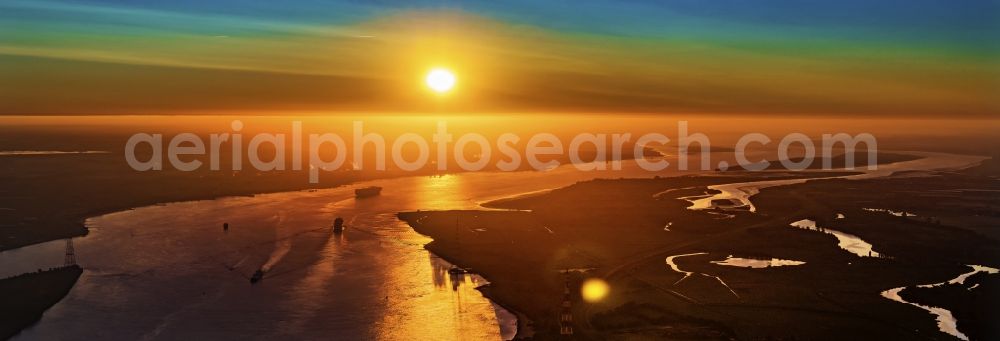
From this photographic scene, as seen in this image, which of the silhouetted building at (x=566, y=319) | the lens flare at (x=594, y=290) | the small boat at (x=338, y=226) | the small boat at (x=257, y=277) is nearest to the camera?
the silhouetted building at (x=566, y=319)

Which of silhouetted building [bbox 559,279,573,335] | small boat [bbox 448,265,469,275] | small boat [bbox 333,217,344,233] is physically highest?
small boat [bbox 333,217,344,233]

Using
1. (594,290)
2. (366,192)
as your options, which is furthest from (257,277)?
(366,192)

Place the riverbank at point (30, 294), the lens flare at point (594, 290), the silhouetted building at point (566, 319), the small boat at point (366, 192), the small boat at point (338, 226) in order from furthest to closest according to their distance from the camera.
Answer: the small boat at point (366, 192) → the small boat at point (338, 226) → the lens flare at point (594, 290) → the riverbank at point (30, 294) → the silhouetted building at point (566, 319)

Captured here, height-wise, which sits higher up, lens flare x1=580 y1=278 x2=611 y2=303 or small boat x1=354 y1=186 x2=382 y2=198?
Answer: small boat x1=354 y1=186 x2=382 y2=198

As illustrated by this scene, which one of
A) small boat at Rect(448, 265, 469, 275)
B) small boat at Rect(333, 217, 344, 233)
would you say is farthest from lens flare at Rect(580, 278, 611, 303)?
small boat at Rect(333, 217, 344, 233)

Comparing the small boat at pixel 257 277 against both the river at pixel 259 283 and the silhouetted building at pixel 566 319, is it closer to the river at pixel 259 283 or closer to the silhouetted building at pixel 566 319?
the river at pixel 259 283

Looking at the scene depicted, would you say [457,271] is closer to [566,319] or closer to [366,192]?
[566,319]

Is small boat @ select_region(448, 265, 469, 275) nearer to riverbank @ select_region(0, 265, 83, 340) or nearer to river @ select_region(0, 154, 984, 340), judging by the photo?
river @ select_region(0, 154, 984, 340)

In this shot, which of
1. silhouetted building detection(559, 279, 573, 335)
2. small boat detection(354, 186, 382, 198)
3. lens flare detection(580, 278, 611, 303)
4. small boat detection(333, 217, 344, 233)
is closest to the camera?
silhouetted building detection(559, 279, 573, 335)

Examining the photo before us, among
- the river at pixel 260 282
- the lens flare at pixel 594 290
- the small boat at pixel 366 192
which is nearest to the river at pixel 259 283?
the river at pixel 260 282
